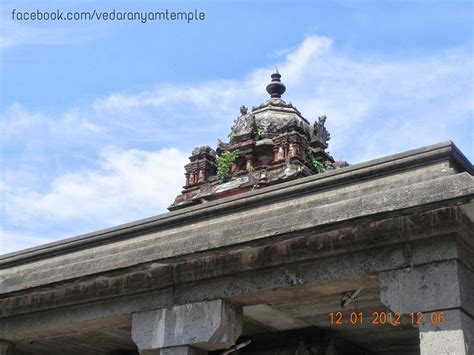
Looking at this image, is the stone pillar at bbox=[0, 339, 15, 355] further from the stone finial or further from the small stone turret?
the stone finial

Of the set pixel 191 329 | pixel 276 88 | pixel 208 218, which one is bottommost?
pixel 191 329

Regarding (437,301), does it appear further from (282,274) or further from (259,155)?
(259,155)

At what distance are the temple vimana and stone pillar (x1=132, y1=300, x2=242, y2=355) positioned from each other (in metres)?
0.01

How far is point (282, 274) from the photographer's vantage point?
25.1 ft

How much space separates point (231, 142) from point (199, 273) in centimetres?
2250

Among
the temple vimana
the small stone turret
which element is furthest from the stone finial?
the temple vimana

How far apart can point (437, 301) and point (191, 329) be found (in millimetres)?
2789

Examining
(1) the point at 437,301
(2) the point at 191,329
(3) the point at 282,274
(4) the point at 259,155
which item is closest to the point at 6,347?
(2) the point at 191,329

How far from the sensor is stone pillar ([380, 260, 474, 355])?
6.50m

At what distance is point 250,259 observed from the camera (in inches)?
305

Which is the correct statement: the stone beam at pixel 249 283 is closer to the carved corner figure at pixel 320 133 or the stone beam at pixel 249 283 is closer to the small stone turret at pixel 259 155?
the small stone turret at pixel 259 155

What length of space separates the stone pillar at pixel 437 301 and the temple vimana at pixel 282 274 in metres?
0.01

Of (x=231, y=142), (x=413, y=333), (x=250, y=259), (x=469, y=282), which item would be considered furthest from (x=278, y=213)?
(x=231, y=142)

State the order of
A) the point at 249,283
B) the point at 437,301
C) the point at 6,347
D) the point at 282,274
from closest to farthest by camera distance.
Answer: the point at 437,301 < the point at 282,274 < the point at 249,283 < the point at 6,347
